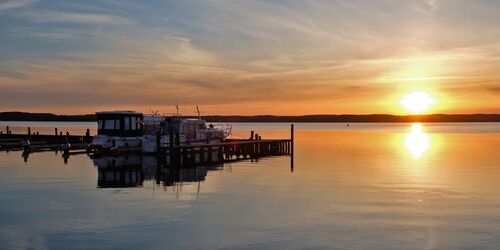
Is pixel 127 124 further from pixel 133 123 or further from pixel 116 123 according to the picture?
pixel 116 123

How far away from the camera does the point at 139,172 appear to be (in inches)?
1487

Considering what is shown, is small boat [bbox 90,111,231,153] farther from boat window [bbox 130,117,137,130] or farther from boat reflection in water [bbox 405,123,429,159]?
boat reflection in water [bbox 405,123,429,159]

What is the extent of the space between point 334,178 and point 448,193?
8272 millimetres

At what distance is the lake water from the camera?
1711cm

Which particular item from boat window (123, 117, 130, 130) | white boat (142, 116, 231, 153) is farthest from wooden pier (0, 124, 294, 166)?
boat window (123, 117, 130, 130)

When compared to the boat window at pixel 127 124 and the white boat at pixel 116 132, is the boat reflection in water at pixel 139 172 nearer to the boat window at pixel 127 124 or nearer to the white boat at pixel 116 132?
the white boat at pixel 116 132

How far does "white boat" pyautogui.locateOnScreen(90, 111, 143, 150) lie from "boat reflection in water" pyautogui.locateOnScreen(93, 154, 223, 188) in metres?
1.93

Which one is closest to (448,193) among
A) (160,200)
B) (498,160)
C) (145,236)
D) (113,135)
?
(160,200)

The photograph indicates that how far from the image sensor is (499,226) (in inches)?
762

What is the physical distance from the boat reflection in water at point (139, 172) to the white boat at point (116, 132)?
193 cm

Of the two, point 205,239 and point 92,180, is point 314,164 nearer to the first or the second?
point 92,180

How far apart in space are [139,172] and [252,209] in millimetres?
16934

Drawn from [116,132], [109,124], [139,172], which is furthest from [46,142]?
[139,172]

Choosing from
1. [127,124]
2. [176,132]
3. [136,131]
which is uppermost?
[127,124]
